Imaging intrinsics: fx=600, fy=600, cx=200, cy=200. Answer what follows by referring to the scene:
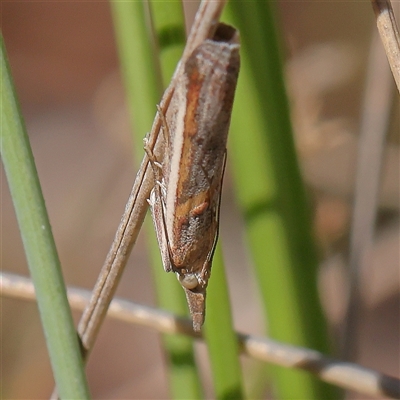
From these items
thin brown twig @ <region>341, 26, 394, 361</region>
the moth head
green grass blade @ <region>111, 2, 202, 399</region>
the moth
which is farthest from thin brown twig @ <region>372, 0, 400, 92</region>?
thin brown twig @ <region>341, 26, 394, 361</region>

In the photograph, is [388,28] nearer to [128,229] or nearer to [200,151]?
[200,151]

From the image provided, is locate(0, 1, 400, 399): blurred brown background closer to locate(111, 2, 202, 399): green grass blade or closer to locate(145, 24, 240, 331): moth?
locate(111, 2, 202, 399): green grass blade

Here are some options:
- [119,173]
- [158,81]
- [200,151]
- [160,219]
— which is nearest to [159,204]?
[160,219]

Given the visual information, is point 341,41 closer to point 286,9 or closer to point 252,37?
point 286,9

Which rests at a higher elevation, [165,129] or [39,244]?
[165,129]

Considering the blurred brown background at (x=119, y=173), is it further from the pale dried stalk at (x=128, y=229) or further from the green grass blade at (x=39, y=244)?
the green grass blade at (x=39, y=244)

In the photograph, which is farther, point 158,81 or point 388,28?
point 158,81

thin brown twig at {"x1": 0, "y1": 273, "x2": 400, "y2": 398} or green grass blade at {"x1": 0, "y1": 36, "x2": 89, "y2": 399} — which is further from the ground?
green grass blade at {"x1": 0, "y1": 36, "x2": 89, "y2": 399}
